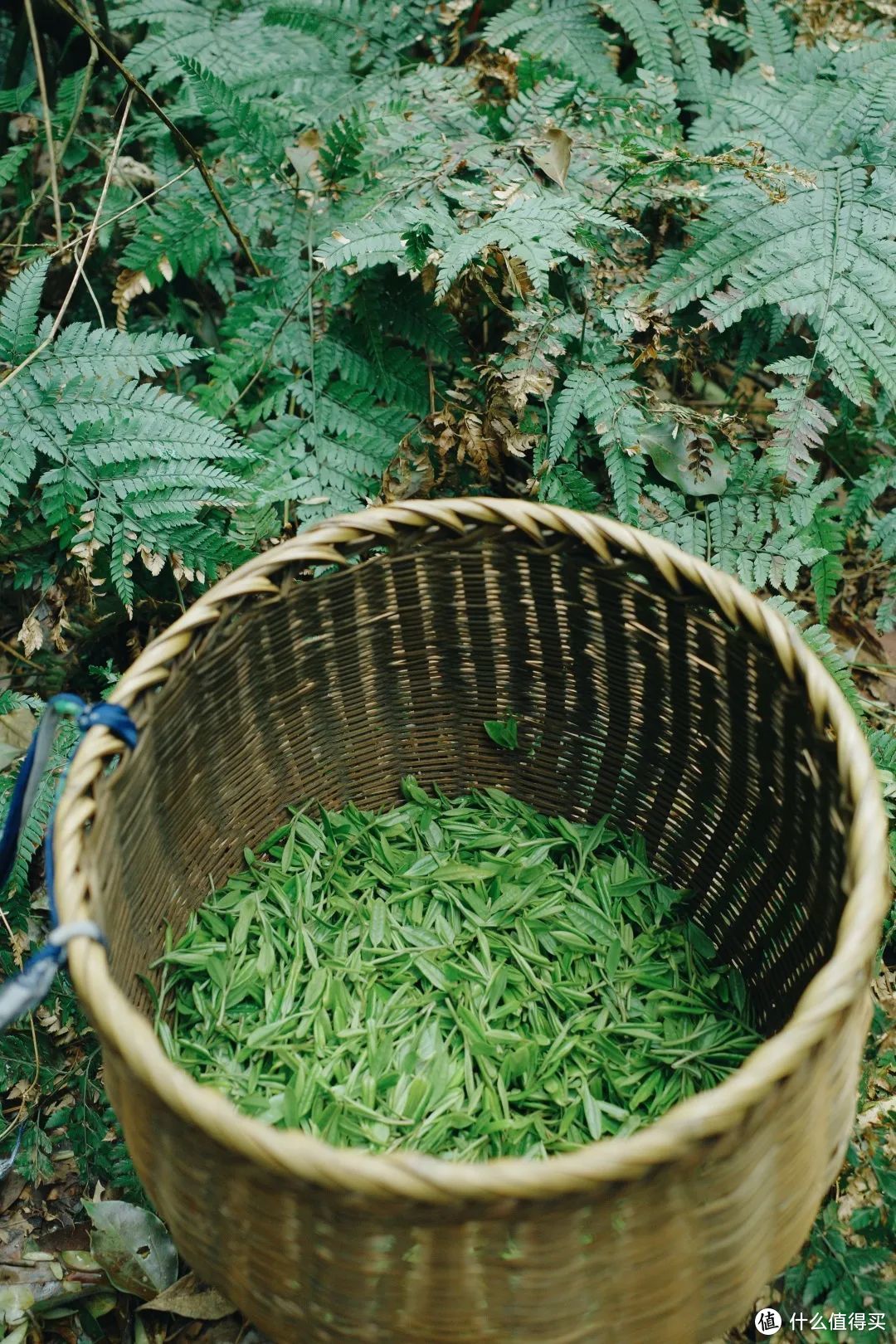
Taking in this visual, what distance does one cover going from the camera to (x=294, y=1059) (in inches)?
56.4

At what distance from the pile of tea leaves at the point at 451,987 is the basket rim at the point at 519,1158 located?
0.35 metres

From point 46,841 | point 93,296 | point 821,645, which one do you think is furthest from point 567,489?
point 46,841

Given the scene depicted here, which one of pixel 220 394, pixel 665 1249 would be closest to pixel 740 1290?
pixel 665 1249

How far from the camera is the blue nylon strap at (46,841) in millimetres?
1030

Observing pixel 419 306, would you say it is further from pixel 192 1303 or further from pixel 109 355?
pixel 192 1303

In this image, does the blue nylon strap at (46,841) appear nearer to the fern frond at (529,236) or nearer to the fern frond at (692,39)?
the fern frond at (529,236)

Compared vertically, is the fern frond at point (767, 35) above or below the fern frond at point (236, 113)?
above

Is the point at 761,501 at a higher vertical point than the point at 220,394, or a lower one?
lower

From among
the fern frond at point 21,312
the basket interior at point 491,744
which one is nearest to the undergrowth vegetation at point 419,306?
the fern frond at point 21,312

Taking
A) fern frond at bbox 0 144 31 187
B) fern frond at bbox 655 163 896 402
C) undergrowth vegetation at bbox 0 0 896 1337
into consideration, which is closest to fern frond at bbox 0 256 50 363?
undergrowth vegetation at bbox 0 0 896 1337

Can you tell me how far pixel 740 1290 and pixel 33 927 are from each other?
3.97 ft

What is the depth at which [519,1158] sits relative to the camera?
1.08 meters

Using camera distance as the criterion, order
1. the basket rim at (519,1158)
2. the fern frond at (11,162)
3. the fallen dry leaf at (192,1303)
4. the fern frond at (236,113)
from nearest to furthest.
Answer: the basket rim at (519,1158), the fallen dry leaf at (192,1303), the fern frond at (236,113), the fern frond at (11,162)

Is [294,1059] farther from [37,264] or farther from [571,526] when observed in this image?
[37,264]
